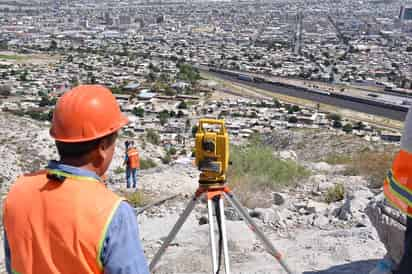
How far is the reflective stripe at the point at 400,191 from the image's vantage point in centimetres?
169

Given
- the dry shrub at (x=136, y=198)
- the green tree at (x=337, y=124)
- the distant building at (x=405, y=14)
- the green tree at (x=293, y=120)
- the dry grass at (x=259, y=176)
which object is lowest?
the green tree at (x=293, y=120)

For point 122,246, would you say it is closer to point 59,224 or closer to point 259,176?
point 59,224

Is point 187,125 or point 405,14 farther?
point 405,14

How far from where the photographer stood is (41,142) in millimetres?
14609

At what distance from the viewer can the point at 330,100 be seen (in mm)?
37469

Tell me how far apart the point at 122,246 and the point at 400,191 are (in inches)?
39.0

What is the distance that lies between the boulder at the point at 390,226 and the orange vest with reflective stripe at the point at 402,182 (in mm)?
529

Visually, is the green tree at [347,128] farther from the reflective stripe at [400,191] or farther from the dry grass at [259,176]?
the reflective stripe at [400,191]

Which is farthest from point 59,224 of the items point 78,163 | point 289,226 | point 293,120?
point 293,120

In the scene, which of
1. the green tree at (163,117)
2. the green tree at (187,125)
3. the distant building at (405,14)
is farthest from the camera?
the distant building at (405,14)

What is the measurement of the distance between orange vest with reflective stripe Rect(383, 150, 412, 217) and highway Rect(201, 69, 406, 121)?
3066cm

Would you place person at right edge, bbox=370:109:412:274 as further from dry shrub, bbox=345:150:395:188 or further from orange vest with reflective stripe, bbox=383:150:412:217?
dry shrub, bbox=345:150:395:188

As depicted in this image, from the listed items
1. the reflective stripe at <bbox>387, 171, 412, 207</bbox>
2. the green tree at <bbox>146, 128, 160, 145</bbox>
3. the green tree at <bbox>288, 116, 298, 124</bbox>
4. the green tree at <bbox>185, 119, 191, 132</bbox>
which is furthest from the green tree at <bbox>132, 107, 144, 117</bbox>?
the reflective stripe at <bbox>387, 171, 412, 207</bbox>

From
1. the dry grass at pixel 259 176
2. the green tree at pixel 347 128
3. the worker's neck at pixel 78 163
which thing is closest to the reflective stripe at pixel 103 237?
the worker's neck at pixel 78 163
